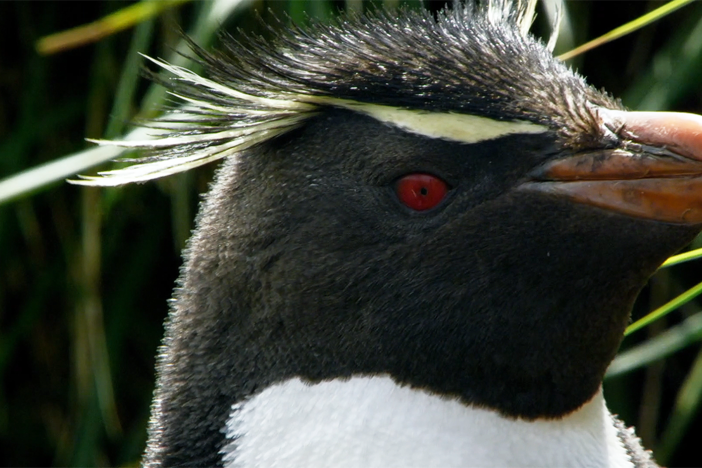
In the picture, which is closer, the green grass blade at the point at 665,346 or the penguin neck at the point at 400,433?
the penguin neck at the point at 400,433

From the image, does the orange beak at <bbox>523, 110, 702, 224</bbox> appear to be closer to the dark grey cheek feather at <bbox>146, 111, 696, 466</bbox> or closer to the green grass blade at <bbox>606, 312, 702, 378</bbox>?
the dark grey cheek feather at <bbox>146, 111, 696, 466</bbox>

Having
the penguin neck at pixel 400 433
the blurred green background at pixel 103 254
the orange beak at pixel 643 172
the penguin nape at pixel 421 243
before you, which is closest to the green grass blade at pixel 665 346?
the blurred green background at pixel 103 254

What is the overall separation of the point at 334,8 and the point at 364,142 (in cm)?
95

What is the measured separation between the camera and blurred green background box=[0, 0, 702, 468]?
2.38m

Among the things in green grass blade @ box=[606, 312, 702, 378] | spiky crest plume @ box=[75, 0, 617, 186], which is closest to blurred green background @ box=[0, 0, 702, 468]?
green grass blade @ box=[606, 312, 702, 378]

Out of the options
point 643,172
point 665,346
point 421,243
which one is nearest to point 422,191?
point 421,243

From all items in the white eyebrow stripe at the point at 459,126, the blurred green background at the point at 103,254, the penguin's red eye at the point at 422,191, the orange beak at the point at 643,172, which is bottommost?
the blurred green background at the point at 103,254

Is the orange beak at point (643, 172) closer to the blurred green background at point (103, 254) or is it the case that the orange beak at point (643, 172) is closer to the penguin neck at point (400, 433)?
the penguin neck at point (400, 433)

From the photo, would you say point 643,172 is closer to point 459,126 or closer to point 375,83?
point 459,126

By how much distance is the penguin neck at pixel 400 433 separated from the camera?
1321 millimetres

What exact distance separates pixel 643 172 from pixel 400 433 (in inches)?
17.0

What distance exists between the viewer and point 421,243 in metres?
1.32

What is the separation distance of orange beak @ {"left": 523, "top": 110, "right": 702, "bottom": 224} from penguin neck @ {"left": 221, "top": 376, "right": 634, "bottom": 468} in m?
0.29

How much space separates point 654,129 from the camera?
1.26 m
